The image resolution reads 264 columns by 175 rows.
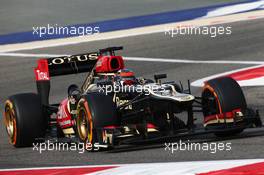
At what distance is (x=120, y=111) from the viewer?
11.2 metres

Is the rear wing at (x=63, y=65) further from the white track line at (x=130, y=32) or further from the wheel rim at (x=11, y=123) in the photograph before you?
the white track line at (x=130, y=32)

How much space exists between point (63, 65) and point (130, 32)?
10.5 m

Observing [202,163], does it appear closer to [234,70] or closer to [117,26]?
[234,70]

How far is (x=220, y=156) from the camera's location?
9711 millimetres

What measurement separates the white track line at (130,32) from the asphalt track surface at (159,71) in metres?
0.43

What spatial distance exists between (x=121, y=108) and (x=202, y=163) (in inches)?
85.8

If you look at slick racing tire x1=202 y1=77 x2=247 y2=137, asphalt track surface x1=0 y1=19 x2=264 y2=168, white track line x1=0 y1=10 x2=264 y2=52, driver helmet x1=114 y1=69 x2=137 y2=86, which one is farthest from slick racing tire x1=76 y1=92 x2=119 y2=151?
white track line x1=0 y1=10 x2=264 y2=52

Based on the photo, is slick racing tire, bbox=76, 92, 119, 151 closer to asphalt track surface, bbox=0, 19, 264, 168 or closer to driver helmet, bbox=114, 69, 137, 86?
asphalt track surface, bbox=0, 19, 264, 168

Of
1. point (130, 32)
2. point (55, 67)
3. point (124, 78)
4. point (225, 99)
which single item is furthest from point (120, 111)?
point (130, 32)

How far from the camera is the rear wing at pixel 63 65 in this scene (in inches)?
494

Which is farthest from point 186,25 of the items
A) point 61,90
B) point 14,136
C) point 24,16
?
point 14,136

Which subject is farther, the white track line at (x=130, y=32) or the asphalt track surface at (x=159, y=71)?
the white track line at (x=130, y=32)

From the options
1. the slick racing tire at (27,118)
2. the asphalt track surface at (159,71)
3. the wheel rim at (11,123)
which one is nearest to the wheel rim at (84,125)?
the asphalt track surface at (159,71)

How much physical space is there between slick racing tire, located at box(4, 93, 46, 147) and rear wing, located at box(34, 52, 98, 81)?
751 mm
